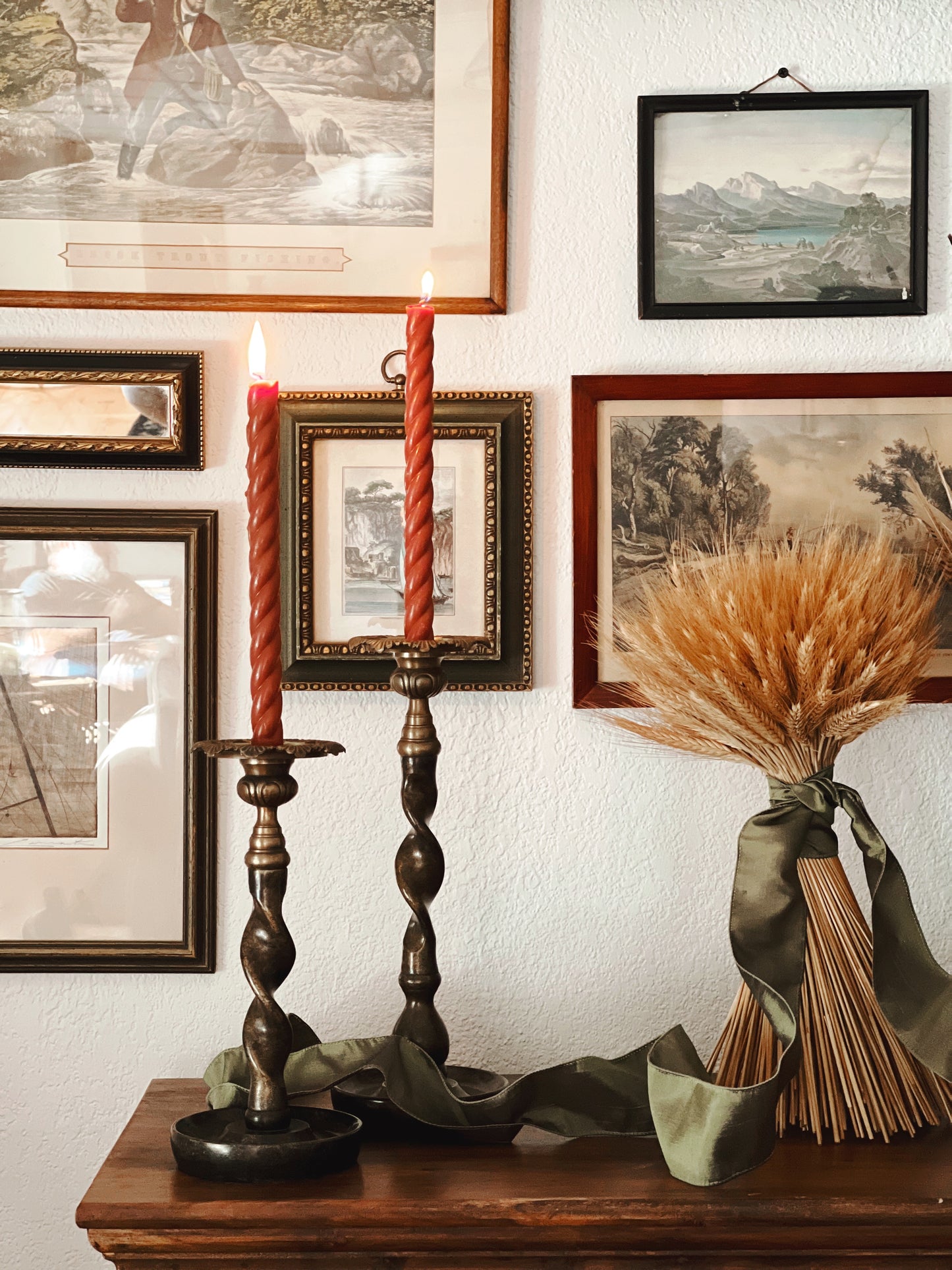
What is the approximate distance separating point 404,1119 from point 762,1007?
9.8 inches

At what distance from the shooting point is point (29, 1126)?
0.94 m

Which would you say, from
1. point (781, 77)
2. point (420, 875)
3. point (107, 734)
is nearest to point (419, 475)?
point (420, 875)

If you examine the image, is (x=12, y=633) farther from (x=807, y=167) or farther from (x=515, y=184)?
(x=807, y=167)

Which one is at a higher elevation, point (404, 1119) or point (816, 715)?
point (816, 715)

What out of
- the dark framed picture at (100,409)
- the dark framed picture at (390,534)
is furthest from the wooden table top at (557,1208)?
the dark framed picture at (100,409)

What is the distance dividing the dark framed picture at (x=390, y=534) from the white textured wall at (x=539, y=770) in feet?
0.08

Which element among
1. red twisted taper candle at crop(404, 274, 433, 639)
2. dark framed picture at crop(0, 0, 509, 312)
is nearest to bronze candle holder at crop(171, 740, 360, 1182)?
red twisted taper candle at crop(404, 274, 433, 639)

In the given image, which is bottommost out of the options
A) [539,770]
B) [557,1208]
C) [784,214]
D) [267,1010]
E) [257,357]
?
[557,1208]

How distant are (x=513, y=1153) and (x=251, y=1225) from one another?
179mm

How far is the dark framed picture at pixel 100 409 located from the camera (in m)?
0.95

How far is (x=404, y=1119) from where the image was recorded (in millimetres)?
760

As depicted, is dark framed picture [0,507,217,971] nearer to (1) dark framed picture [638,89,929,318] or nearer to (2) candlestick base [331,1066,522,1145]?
(2) candlestick base [331,1066,522,1145]

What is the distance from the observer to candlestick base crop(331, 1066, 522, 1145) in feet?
2.46

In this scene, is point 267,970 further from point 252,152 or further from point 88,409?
point 252,152
